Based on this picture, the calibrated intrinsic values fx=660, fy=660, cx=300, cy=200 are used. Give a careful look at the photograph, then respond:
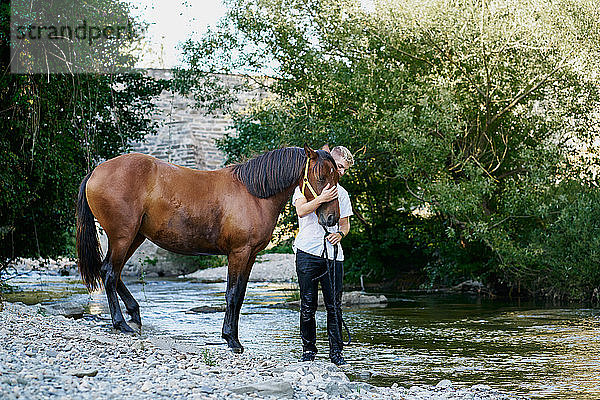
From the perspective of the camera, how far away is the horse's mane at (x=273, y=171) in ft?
20.1

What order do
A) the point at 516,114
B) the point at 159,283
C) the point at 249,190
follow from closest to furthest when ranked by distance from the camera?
the point at 249,190
the point at 516,114
the point at 159,283

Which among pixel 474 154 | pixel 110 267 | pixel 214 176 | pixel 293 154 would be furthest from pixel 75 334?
pixel 474 154

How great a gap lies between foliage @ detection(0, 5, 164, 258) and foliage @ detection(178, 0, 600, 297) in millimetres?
3520

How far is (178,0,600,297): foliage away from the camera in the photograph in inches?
450

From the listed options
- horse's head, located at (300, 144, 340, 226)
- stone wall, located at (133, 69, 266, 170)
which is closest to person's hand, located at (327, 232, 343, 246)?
horse's head, located at (300, 144, 340, 226)

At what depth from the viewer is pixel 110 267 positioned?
650 cm

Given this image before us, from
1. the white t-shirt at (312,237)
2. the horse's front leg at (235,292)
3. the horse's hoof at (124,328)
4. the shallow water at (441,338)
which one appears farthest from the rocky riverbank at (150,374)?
the white t-shirt at (312,237)

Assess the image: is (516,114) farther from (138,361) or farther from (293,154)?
(138,361)

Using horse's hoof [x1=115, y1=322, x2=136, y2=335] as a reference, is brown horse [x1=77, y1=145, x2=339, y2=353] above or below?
above

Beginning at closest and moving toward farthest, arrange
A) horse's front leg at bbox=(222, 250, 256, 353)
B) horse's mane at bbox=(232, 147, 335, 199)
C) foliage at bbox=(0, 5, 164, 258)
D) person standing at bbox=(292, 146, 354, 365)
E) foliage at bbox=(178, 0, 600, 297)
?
person standing at bbox=(292, 146, 354, 365), horse's mane at bbox=(232, 147, 335, 199), horse's front leg at bbox=(222, 250, 256, 353), foliage at bbox=(0, 5, 164, 258), foliage at bbox=(178, 0, 600, 297)

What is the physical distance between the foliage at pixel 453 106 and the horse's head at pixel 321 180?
20.1 ft

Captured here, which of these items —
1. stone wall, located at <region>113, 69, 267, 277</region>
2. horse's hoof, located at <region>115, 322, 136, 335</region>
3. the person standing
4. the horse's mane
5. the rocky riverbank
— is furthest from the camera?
stone wall, located at <region>113, 69, 267, 277</region>

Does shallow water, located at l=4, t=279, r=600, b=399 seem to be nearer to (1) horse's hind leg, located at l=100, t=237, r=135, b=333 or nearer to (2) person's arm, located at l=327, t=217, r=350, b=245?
(1) horse's hind leg, located at l=100, t=237, r=135, b=333

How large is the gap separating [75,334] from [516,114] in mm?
9557
